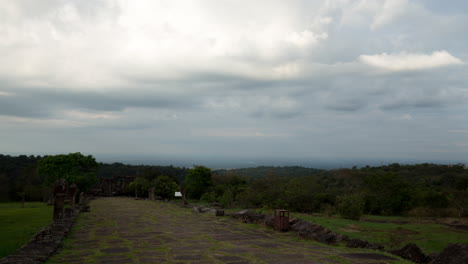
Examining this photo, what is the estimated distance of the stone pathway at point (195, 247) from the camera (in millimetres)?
7430

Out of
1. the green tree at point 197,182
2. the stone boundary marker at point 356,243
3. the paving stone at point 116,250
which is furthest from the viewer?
the green tree at point 197,182

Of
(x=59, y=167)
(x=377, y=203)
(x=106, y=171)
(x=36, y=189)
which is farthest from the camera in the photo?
(x=106, y=171)

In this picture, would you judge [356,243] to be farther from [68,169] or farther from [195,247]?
[68,169]

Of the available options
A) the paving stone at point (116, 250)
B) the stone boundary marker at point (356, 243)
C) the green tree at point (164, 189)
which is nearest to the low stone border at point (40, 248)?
the paving stone at point (116, 250)

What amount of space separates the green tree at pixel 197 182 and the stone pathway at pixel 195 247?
26314 mm

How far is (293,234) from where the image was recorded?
1128 centimetres

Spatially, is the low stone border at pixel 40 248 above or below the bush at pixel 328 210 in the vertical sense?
above

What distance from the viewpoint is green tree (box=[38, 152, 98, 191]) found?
30914 mm

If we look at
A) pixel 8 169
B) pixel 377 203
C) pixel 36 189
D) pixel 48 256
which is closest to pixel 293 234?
pixel 48 256

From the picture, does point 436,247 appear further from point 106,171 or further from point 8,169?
point 106,171

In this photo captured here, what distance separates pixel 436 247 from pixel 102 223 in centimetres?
1269

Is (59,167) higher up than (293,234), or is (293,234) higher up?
(59,167)

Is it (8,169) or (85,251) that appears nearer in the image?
(85,251)

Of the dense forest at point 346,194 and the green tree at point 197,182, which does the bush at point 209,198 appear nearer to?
the dense forest at point 346,194
